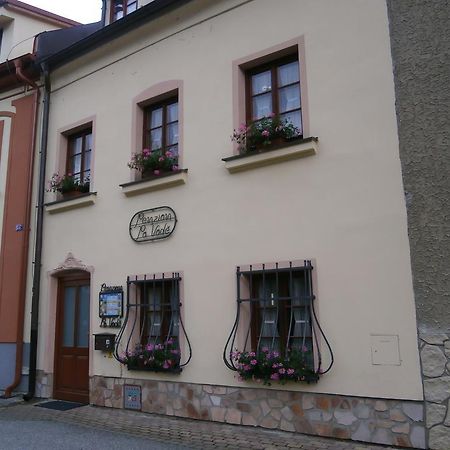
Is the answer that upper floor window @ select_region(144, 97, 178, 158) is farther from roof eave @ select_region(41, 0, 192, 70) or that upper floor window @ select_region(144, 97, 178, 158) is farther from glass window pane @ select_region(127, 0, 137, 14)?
glass window pane @ select_region(127, 0, 137, 14)

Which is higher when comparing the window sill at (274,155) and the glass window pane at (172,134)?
the glass window pane at (172,134)

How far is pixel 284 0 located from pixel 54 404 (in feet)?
23.5

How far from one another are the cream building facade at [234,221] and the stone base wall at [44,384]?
0.03 meters

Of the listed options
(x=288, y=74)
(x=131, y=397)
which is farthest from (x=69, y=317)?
(x=288, y=74)

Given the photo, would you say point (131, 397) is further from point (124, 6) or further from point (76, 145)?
point (124, 6)

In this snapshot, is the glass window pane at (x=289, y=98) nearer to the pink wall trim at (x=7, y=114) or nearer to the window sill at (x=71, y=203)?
the window sill at (x=71, y=203)

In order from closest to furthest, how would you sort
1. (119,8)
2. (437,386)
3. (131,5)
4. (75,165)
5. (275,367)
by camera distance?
(437,386), (275,367), (75,165), (131,5), (119,8)

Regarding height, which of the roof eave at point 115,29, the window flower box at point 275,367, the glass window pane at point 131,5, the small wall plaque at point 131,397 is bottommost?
the small wall plaque at point 131,397

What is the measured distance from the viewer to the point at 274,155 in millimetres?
6457

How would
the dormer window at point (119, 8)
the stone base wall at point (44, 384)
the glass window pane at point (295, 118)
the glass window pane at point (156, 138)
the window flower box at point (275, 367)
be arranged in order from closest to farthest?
1. the window flower box at point (275, 367)
2. the glass window pane at point (295, 118)
3. the glass window pane at point (156, 138)
4. the stone base wall at point (44, 384)
5. the dormer window at point (119, 8)

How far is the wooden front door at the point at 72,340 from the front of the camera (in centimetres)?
842

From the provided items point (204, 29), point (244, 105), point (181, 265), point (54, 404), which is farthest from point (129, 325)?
point (204, 29)

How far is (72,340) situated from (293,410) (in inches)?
175

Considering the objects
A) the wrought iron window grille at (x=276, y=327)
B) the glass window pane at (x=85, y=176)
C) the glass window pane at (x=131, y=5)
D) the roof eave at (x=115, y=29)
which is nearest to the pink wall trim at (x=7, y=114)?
the roof eave at (x=115, y=29)
